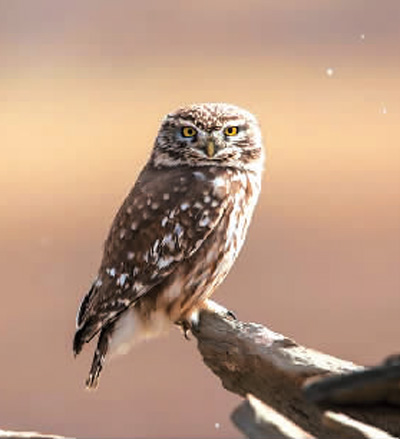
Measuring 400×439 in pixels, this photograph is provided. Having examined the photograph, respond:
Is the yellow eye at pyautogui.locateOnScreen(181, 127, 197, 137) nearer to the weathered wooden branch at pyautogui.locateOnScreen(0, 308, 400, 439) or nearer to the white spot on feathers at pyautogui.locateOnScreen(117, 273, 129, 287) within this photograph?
the white spot on feathers at pyautogui.locateOnScreen(117, 273, 129, 287)

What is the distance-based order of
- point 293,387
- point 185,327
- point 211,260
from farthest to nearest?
point 185,327 → point 211,260 → point 293,387

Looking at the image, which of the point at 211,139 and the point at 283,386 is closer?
the point at 283,386

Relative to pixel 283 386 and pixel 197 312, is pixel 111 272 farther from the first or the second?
pixel 283 386

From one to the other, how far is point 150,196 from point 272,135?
19046mm

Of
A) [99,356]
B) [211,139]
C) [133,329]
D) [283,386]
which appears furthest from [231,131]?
[283,386]

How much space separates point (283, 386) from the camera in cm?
322

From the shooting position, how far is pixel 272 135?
2439 centimetres

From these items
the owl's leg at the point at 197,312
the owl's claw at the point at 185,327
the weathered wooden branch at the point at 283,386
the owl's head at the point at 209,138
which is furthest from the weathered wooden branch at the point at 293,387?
the owl's head at the point at 209,138

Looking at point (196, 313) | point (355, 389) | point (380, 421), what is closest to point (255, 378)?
point (380, 421)

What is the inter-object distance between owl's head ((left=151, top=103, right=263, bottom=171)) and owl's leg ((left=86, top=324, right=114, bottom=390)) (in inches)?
30.0

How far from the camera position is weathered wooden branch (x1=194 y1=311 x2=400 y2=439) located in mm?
2490

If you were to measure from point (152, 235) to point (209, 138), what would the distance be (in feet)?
1.55

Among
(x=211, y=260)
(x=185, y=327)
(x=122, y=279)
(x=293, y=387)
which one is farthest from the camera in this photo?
(x=185, y=327)

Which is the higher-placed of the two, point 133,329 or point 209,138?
point 209,138
